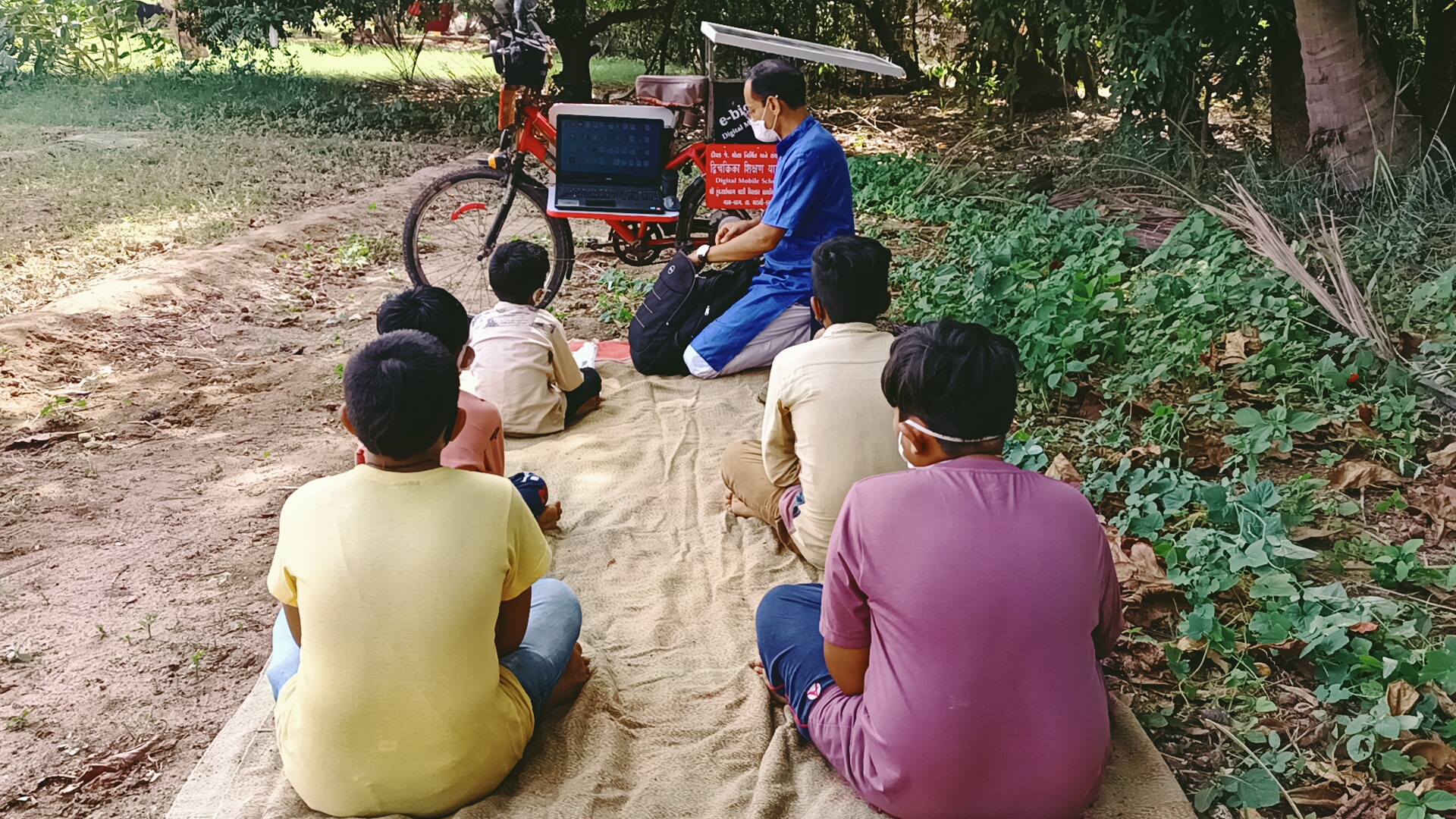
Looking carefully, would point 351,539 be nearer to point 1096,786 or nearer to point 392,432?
point 392,432

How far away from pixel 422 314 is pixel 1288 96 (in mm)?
6105

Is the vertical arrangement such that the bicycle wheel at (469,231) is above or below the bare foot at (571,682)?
above

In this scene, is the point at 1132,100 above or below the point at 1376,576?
above

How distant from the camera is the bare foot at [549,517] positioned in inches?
133

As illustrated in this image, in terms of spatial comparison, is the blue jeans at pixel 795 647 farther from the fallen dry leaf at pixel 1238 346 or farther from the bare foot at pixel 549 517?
the fallen dry leaf at pixel 1238 346

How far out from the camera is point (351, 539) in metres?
1.88

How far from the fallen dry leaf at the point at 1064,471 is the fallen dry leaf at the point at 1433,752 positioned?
4.48ft

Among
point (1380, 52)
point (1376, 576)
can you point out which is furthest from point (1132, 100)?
point (1376, 576)

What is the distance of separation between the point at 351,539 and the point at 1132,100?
6.90 metres

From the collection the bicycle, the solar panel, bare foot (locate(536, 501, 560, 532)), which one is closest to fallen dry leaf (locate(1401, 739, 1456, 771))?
bare foot (locate(536, 501, 560, 532))

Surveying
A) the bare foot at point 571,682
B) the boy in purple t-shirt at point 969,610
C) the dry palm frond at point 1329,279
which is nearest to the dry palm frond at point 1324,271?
the dry palm frond at point 1329,279

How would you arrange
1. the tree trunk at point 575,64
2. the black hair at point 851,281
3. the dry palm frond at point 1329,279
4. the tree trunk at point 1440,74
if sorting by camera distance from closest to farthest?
the black hair at point 851,281 → the dry palm frond at point 1329,279 → the tree trunk at point 1440,74 → the tree trunk at point 575,64

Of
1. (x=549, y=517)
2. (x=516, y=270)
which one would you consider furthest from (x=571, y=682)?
(x=516, y=270)

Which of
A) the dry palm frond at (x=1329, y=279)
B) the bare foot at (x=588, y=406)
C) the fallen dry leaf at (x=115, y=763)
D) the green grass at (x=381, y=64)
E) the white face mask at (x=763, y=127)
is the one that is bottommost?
the fallen dry leaf at (x=115, y=763)
